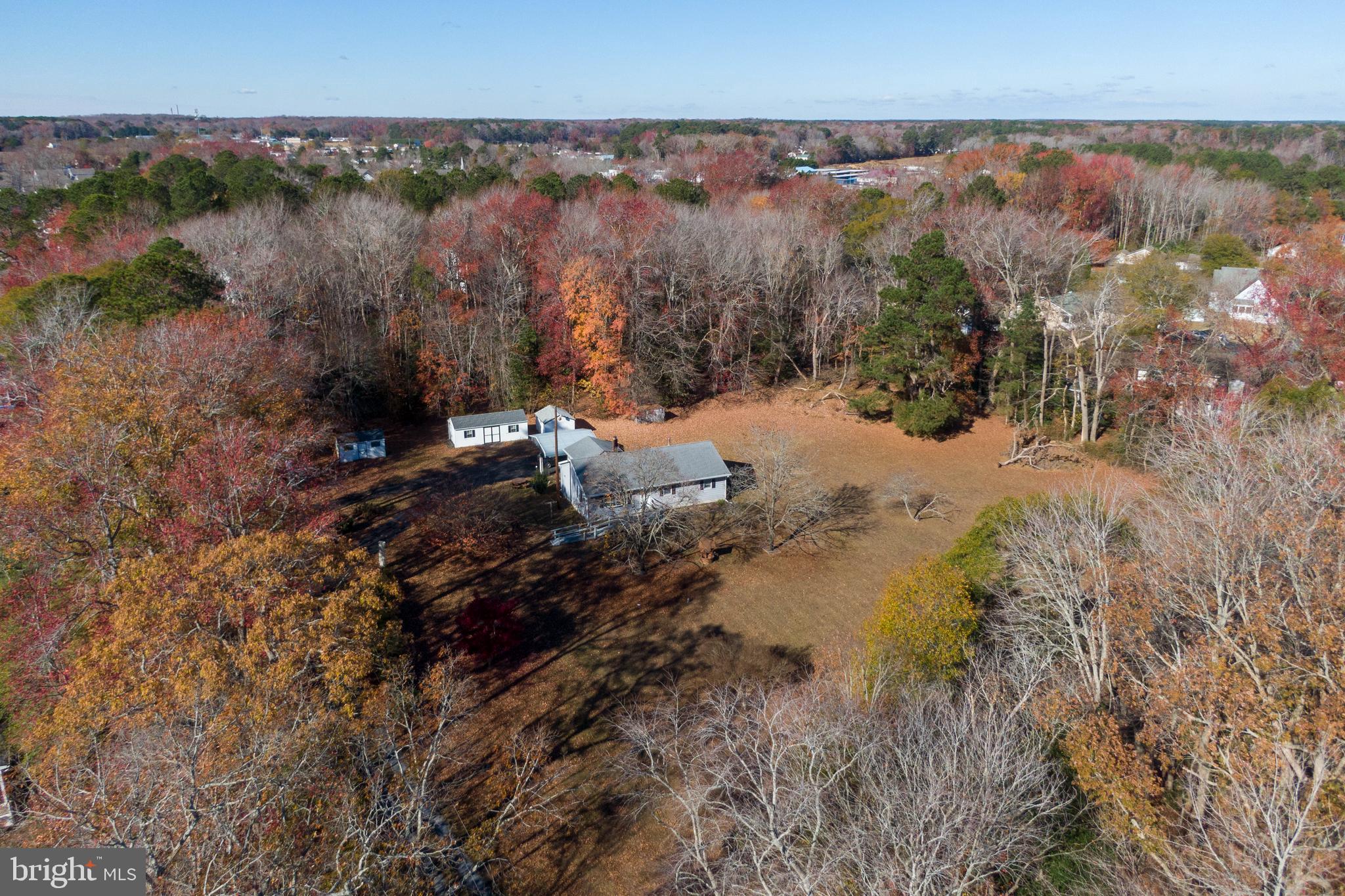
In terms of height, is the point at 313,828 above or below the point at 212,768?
below

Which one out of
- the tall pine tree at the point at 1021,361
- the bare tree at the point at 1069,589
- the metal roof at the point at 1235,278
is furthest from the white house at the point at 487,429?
the metal roof at the point at 1235,278

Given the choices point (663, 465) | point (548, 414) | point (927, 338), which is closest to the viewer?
point (663, 465)

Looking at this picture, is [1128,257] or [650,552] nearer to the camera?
[650,552]

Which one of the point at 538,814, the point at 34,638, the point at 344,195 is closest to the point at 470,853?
the point at 538,814

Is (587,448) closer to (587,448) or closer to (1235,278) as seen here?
(587,448)

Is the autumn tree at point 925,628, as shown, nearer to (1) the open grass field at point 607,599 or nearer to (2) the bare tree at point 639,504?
(1) the open grass field at point 607,599

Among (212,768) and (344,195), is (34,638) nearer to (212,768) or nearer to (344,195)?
(212,768)

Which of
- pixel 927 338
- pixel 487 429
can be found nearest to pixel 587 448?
pixel 487 429
